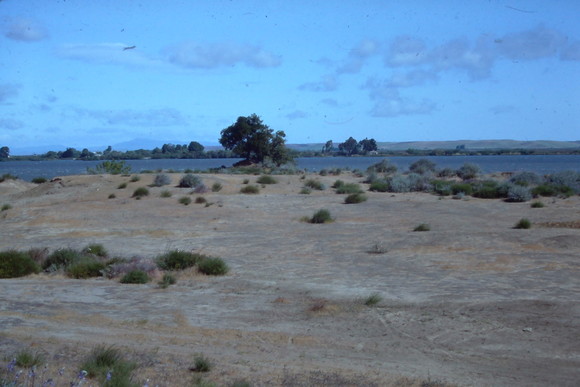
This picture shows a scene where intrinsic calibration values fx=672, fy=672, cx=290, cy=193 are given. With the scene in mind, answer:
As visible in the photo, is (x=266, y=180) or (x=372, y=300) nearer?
(x=372, y=300)

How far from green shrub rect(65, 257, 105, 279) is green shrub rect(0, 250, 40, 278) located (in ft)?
3.57

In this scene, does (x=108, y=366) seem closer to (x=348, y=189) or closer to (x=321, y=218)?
(x=321, y=218)

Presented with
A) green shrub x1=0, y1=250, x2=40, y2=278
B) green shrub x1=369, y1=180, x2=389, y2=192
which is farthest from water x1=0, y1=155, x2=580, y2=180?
green shrub x1=0, y1=250, x2=40, y2=278

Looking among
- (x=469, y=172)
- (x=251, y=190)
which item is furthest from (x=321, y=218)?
(x=469, y=172)

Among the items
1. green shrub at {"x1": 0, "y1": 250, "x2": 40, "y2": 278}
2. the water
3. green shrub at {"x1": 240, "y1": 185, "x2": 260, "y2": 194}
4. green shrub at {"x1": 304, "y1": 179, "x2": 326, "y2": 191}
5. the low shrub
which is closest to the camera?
green shrub at {"x1": 0, "y1": 250, "x2": 40, "y2": 278}

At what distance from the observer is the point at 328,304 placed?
616 inches

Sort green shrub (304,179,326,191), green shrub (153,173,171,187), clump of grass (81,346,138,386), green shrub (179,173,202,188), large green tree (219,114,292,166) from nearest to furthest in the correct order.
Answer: clump of grass (81,346,138,386) < green shrub (179,173,202,188) < green shrub (153,173,171,187) < green shrub (304,179,326,191) < large green tree (219,114,292,166)

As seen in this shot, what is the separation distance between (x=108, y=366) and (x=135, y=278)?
917cm

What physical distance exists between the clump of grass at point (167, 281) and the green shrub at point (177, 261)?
1.53 meters

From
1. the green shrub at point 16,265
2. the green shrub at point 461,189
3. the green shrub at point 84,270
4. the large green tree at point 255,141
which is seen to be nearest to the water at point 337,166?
the large green tree at point 255,141

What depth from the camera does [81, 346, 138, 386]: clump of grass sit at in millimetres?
8994


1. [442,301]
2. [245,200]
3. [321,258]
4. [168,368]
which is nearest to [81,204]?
[245,200]

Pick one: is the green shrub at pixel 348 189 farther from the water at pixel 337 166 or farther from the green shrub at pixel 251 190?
the water at pixel 337 166

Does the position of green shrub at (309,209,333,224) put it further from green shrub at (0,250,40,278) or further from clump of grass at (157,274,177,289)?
green shrub at (0,250,40,278)
